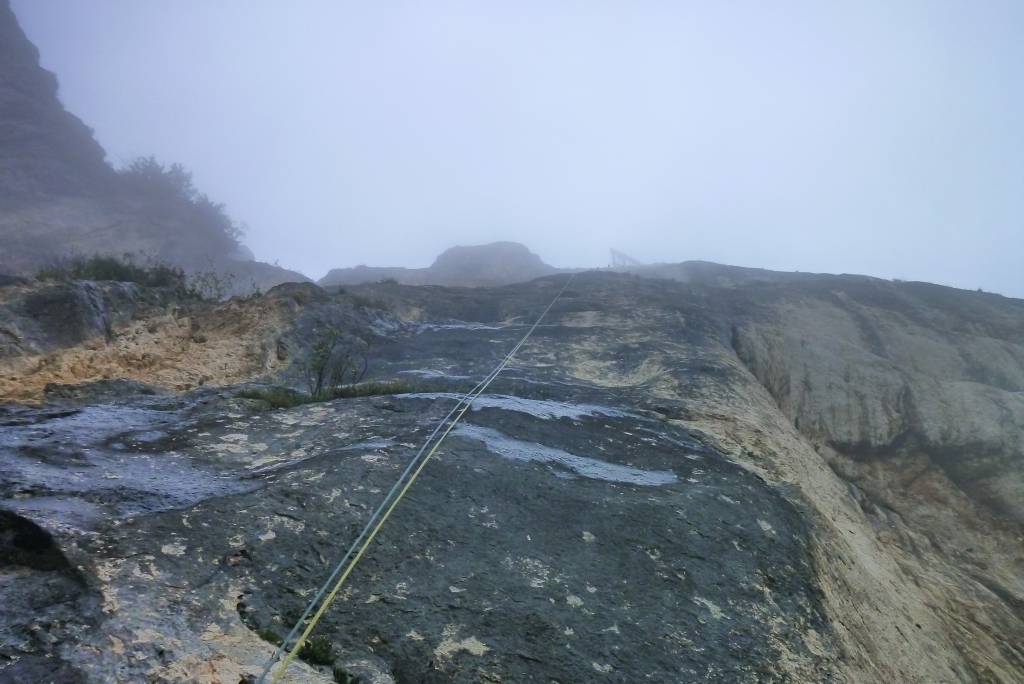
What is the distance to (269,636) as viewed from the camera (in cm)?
327

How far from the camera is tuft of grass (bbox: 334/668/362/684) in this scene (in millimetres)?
3186

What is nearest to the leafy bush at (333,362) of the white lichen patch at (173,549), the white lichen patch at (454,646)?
the white lichen patch at (173,549)

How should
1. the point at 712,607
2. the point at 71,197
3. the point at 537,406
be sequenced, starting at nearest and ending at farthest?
1. the point at 712,607
2. the point at 537,406
3. the point at 71,197

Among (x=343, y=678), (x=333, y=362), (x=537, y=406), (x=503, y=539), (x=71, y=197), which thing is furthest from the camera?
(x=71, y=197)

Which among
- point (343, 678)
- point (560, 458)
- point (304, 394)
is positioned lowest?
point (343, 678)

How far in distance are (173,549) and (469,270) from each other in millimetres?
44960

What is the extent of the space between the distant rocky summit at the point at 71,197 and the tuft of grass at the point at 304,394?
24.3 metres

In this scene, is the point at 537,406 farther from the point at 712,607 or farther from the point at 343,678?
the point at 343,678

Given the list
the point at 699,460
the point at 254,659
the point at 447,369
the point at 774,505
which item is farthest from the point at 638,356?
the point at 254,659

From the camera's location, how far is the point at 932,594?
696cm

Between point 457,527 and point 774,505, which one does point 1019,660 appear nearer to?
point 774,505

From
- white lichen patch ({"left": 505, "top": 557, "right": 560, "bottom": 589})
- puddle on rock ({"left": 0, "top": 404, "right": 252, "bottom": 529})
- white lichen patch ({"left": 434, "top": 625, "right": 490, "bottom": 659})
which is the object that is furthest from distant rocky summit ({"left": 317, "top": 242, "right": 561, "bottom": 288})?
white lichen patch ({"left": 434, "top": 625, "right": 490, "bottom": 659})

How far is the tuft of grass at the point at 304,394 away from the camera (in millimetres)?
6602

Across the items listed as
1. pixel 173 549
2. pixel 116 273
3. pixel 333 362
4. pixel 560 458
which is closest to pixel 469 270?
pixel 116 273
